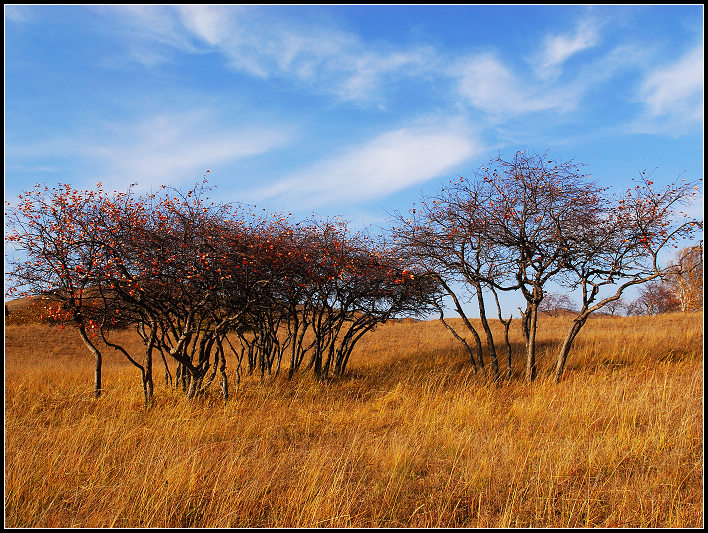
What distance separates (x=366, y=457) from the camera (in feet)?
16.6

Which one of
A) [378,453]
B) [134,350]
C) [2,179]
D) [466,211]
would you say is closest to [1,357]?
[2,179]

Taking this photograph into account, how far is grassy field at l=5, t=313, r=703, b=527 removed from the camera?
151 inches

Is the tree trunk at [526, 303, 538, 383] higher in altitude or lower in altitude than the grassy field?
higher

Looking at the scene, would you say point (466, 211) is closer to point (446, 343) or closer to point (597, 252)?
point (597, 252)

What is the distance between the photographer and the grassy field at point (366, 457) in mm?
3838

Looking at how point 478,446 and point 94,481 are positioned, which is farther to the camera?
point 478,446

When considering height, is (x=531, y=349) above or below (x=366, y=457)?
above

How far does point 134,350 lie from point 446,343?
19017 millimetres

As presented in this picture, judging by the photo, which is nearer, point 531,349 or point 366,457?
point 366,457

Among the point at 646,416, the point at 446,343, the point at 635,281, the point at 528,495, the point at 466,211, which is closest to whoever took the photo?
the point at 528,495

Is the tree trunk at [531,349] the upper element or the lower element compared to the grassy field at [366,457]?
upper

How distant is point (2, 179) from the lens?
5137 millimetres

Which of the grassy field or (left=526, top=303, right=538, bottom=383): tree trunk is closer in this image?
the grassy field

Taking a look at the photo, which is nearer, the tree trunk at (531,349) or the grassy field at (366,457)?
the grassy field at (366,457)
